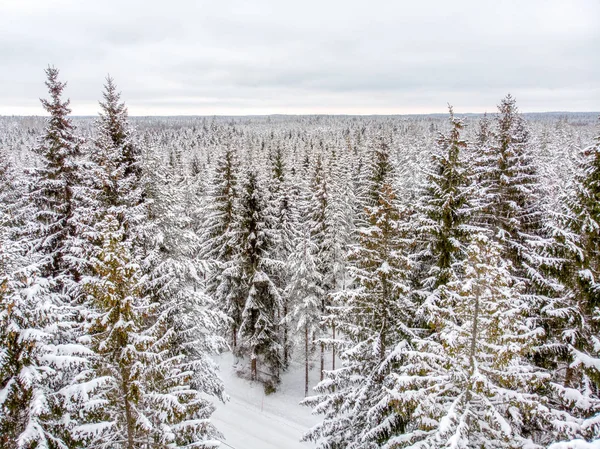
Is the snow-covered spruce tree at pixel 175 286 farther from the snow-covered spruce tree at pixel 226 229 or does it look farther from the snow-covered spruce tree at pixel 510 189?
the snow-covered spruce tree at pixel 510 189

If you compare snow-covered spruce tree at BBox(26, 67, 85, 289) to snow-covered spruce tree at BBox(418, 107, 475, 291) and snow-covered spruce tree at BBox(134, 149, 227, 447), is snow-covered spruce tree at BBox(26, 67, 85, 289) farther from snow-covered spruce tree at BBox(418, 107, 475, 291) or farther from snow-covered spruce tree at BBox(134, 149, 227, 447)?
snow-covered spruce tree at BBox(418, 107, 475, 291)

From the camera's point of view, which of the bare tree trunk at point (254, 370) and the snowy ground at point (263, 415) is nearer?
the snowy ground at point (263, 415)

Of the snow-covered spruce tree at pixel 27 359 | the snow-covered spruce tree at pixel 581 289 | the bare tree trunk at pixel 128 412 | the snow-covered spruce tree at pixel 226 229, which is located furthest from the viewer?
the snow-covered spruce tree at pixel 226 229

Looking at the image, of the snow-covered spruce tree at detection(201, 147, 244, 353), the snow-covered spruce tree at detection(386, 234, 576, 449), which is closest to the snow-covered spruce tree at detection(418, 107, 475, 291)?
the snow-covered spruce tree at detection(386, 234, 576, 449)

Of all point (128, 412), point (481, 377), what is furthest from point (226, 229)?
point (481, 377)

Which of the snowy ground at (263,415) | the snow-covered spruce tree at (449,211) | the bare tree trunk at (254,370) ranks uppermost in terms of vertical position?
the snow-covered spruce tree at (449,211)

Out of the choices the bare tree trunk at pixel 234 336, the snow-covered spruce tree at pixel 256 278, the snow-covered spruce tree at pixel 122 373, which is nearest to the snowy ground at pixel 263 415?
the bare tree trunk at pixel 234 336

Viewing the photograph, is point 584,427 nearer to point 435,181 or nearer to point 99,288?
point 435,181

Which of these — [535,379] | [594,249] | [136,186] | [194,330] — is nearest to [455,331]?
[535,379]

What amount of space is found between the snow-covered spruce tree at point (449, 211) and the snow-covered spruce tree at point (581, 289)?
308cm

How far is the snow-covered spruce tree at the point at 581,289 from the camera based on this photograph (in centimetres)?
938

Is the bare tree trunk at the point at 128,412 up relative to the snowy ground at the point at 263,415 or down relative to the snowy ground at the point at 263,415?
up

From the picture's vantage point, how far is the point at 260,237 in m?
21.4

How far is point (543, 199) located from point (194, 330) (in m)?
14.8
